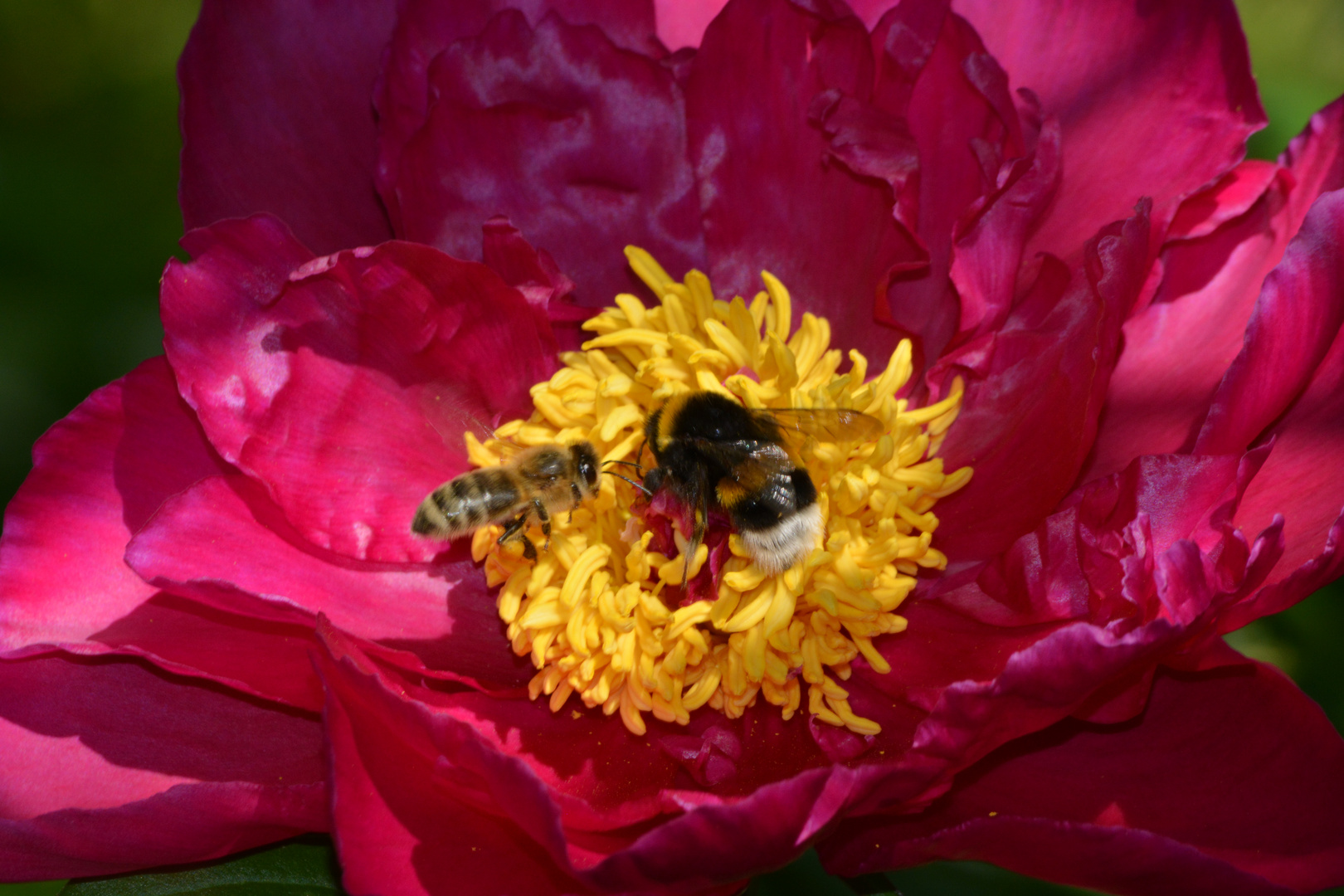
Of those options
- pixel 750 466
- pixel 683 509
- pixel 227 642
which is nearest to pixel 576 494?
pixel 683 509

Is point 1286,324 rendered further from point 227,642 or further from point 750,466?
point 227,642

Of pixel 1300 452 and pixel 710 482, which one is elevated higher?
pixel 1300 452

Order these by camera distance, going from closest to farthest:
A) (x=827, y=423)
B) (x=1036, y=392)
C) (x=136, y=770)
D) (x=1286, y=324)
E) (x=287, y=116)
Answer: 1. (x=1286, y=324)
2. (x=136, y=770)
3. (x=827, y=423)
4. (x=1036, y=392)
5. (x=287, y=116)

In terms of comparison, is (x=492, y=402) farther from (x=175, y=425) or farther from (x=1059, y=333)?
(x=1059, y=333)

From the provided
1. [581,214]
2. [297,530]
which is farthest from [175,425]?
[581,214]

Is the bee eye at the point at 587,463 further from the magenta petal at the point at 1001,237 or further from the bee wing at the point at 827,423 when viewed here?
the magenta petal at the point at 1001,237

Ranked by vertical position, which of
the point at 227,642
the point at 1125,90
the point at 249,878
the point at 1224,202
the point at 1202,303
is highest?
the point at 1125,90

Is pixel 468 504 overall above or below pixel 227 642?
above
